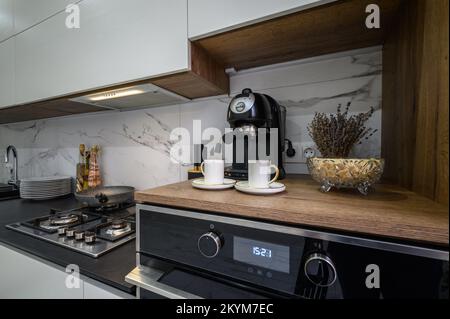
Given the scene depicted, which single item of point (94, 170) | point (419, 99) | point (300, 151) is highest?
point (419, 99)

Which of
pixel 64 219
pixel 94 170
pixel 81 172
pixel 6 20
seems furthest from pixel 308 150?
pixel 6 20

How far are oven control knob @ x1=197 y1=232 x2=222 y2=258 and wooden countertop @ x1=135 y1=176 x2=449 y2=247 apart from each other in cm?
6

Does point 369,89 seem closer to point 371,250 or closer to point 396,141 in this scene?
point 396,141

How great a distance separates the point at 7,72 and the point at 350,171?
169 centimetres

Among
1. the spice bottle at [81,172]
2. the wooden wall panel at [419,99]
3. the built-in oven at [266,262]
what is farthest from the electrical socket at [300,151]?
the spice bottle at [81,172]

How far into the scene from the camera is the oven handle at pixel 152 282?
1.53ft

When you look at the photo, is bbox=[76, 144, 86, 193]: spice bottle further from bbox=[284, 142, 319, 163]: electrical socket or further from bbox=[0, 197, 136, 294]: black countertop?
bbox=[284, 142, 319, 163]: electrical socket

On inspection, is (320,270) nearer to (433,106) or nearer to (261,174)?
(261,174)

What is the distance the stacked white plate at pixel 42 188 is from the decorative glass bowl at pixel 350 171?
1.58m

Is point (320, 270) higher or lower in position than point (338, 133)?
lower

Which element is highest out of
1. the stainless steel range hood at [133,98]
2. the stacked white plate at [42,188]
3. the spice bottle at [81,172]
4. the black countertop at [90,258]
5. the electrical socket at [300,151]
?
the stainless steel range hood at [133,98]

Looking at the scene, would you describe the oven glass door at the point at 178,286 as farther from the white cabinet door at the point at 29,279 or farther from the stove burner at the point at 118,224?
the stove burner at the point at 118,224

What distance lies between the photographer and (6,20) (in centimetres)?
115

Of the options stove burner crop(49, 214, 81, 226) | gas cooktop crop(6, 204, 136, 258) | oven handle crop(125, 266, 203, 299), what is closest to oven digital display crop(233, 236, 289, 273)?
oven handle crop(125, 266, 203, 299)
